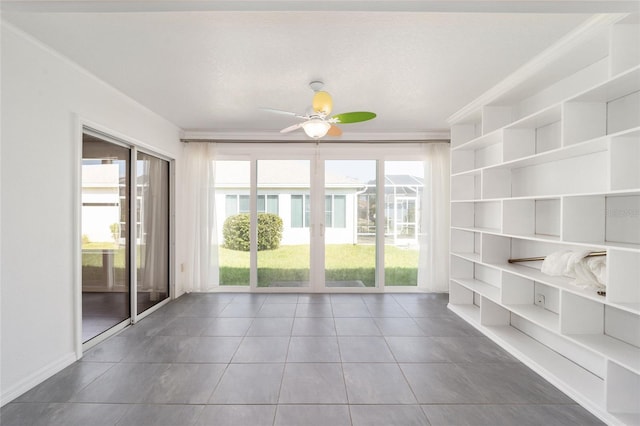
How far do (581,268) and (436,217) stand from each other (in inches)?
89.2

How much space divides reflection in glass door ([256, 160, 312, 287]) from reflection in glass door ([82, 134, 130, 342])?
5.70 ft

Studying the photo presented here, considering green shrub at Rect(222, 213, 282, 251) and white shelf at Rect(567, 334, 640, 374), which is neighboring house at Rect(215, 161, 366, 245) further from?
white shelf at Rect(567, 334, 640, 374)

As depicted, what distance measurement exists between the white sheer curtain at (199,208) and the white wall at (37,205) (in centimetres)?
162

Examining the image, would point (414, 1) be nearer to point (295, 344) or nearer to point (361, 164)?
point (295, 344)

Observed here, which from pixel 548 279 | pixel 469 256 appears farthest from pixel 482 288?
pixel 548 279

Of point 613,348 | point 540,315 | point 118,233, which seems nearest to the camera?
point 613,348

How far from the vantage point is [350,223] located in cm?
431

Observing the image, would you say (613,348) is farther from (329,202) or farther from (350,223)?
(329,202)

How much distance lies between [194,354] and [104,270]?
1.30m

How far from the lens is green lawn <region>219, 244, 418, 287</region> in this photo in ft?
14.1

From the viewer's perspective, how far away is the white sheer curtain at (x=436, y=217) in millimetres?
4117

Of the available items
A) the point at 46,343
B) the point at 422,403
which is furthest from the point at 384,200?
the point at 46,343

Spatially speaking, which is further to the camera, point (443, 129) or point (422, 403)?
point (443, 129)

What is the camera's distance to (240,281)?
437 cm
